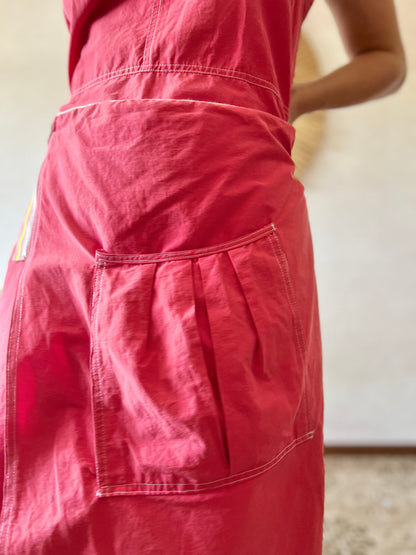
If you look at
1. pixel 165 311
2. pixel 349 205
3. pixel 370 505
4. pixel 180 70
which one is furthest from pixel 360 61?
pixel 370 505

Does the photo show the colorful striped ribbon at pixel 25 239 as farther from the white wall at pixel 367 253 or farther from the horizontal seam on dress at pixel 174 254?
the white wall at pixel 367 253

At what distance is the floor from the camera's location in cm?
136

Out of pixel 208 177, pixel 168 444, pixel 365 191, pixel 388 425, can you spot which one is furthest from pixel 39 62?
pixel 388 425

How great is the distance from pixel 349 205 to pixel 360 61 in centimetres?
92

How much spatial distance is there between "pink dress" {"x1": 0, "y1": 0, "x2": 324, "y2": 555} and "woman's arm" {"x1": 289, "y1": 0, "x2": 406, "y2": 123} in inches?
4.1

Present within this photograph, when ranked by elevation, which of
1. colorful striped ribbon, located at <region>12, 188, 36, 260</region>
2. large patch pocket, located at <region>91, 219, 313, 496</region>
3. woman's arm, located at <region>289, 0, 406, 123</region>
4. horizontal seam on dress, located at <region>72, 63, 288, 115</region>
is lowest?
large patch pocket, located at <region>91, 219, 313, 496</region>

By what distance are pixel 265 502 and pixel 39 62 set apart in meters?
1.33

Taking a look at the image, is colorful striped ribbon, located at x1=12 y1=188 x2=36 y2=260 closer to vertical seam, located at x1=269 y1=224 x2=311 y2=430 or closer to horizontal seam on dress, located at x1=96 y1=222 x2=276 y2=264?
horizontal seam on dress, located at x1=96 y1=222 x2=276 y2=264

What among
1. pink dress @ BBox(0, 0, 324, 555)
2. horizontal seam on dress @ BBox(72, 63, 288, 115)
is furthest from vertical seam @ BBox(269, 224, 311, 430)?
horizontal seam on dress @ BBox(72, 63, 288, 115)

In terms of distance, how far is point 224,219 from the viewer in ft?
1.51

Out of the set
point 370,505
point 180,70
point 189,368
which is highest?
point 180,70

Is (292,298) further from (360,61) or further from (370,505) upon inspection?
(370,505)

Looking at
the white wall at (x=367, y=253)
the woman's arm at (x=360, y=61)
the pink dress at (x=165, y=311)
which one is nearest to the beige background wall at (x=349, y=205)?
the white wall at (x=367, y=253)

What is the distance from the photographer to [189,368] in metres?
0.42
